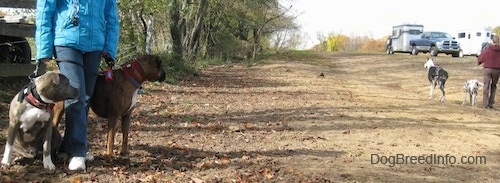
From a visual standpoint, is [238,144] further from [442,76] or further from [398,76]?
[398,76]

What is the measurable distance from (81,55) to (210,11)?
1037 inches

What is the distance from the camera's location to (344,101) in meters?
11.6

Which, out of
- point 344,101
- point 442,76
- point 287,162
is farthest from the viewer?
point 442,76

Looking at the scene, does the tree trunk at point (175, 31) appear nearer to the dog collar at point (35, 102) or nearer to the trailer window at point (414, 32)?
the dog collar at point (35, 102)

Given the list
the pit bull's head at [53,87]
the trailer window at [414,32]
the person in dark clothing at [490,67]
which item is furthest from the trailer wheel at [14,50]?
the trailer window at [414,32]

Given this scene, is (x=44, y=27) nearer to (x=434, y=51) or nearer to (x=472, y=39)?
(x=434, y=51)

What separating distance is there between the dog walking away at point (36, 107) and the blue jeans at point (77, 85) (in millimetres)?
155

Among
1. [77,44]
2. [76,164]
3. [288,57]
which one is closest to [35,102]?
[77,44]

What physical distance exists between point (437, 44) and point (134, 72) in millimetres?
33889

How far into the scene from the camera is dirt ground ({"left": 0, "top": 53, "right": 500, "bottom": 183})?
4793 millimetres

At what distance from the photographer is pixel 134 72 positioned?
512cm

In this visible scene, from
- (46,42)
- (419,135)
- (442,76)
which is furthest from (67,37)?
(442,76)

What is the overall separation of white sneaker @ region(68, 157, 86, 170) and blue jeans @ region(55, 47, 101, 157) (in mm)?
39

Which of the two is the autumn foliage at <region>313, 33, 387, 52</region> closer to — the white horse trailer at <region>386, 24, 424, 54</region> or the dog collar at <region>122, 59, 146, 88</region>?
the white horse trailer at <region>386, 24, 424, 54</region>
